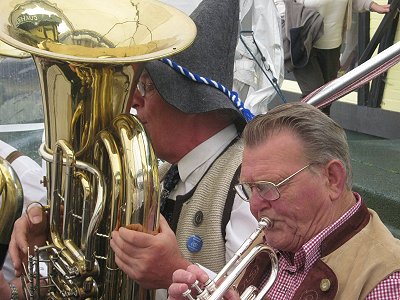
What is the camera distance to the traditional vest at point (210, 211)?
2240 mm

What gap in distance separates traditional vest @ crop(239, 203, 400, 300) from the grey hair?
136mm

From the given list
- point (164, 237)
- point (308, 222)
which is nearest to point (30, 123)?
point (164, 237)

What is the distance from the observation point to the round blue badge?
7.46 feet

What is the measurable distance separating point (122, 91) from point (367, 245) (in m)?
0.90

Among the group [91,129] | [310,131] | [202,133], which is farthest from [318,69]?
[310,131]

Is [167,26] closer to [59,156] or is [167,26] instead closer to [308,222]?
[59,156]

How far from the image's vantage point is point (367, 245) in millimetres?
1806

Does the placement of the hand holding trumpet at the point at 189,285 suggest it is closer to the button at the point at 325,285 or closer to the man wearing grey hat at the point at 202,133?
the button at the point at 325,285

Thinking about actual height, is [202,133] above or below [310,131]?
below

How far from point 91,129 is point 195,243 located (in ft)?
1.68

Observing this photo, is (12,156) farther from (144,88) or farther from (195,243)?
(195,243)

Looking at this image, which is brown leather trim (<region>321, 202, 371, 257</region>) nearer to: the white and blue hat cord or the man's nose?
the man's nose

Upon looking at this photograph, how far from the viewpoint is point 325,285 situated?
178cm

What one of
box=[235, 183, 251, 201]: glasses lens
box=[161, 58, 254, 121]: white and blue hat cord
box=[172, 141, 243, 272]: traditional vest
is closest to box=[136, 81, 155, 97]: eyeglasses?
box=[161, 58, 254, 121]: white and blue hat cord
